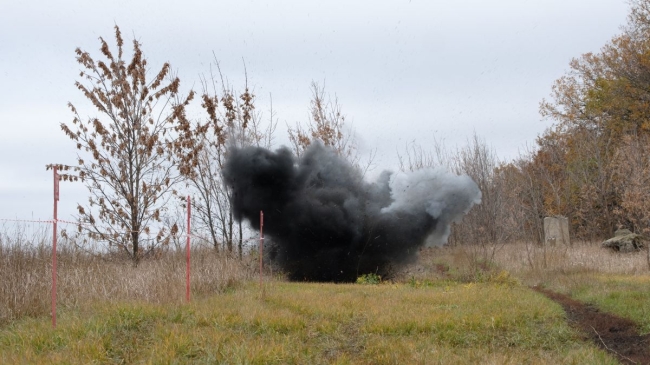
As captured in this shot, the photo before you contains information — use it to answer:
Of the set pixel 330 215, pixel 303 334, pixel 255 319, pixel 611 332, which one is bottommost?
pixel 611 332

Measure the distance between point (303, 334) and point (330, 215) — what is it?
15.2 metres

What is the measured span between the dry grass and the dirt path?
296 inches

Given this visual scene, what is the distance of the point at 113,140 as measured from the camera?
1984 cm

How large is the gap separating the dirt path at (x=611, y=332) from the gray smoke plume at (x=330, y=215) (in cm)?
1097

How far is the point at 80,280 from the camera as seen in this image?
12750 mm

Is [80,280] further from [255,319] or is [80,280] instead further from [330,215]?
[330,215]

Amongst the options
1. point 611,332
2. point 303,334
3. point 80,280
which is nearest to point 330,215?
point 80,280

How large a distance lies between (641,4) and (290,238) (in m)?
28.0

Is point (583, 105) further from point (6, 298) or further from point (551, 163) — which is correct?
point (6, 298)

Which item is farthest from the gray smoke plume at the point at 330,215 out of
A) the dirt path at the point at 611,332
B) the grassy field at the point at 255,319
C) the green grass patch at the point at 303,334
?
the green grass patch at the point at 303,334

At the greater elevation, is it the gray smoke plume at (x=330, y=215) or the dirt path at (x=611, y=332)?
the gray smoke plume at (x=330, y=215)

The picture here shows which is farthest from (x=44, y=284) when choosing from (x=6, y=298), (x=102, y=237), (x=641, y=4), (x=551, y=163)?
(x=551, y=163)

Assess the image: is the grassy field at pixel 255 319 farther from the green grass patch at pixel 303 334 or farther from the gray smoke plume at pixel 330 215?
the gray smoke plume at pixel 330 215

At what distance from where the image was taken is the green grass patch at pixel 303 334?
8.16 meters
